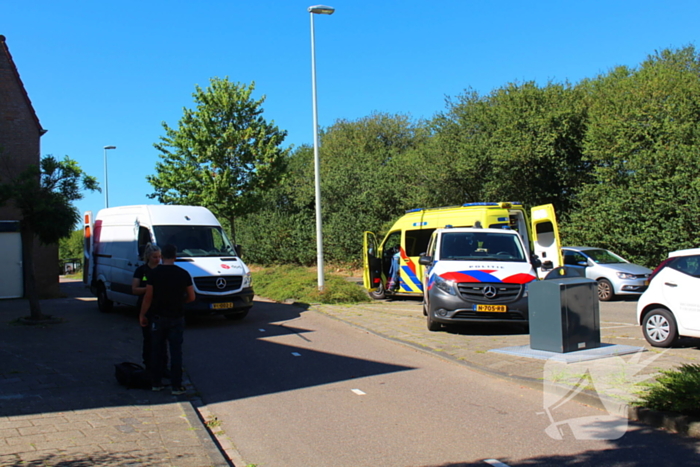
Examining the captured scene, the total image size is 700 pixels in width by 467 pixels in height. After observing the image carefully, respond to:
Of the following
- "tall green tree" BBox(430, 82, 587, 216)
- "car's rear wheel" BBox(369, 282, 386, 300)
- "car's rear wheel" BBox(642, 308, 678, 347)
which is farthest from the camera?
"tall green tree" BBox(430, 82, 587, 216)

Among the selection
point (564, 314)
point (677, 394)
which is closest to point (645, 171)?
point (564, 314)

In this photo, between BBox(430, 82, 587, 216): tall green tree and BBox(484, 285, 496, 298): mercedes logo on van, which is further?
BBox(430, 82, 587, 216): tall green tree

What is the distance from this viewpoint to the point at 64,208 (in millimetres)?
13273

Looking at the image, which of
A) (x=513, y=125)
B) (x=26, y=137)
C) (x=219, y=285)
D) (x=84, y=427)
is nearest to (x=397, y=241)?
(x=219, y=285)

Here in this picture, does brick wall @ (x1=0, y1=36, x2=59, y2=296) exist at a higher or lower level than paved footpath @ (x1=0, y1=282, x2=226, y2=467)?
higher

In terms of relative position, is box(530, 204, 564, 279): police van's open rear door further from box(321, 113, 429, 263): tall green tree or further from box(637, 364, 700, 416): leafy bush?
box(321, 113, 429, 263): tall green tree

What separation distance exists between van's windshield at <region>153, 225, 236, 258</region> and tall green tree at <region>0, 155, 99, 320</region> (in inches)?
73.8

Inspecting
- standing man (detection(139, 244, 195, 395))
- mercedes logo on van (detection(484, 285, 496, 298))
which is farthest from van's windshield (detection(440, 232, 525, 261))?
standing man (detection(139, 244, 195, 395))

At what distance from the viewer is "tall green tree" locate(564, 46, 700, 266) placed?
1830 cm

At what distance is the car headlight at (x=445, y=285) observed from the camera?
10938 mm

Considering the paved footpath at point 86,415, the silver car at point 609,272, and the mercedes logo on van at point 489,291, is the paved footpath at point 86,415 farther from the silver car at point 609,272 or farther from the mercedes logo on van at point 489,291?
the silver car at point 609,272

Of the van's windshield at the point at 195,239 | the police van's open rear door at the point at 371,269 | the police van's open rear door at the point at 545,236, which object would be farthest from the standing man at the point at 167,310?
the police van's open rear door at the point at 371,269

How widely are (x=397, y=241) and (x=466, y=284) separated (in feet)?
24.4

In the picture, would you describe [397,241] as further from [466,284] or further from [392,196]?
[392,196]
